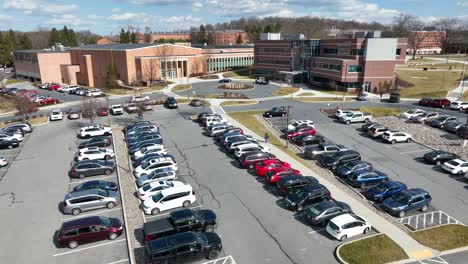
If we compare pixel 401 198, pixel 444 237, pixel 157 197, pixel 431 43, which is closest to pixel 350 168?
pixel 401 198

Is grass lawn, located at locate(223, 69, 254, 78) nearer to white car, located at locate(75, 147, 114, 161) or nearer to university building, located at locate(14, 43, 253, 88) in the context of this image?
university building, located at locate(14, 43, 253, 88)

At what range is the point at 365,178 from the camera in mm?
29344

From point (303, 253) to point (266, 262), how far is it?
7.87 ft

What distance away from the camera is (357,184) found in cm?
2936

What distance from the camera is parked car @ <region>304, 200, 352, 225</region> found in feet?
75.3

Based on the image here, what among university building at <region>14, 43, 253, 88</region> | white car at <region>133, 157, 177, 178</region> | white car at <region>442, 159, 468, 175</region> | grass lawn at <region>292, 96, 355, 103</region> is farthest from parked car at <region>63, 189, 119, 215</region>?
university building at <region>14, 43, 253, 88</region>

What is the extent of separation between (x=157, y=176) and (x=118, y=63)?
200ft

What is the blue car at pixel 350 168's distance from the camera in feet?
102

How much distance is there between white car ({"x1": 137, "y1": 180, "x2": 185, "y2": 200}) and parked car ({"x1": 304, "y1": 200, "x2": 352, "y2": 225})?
1005cm

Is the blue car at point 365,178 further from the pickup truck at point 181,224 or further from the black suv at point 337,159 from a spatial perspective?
the pickup truck at point 181,224

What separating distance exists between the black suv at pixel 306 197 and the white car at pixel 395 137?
18.3 metres

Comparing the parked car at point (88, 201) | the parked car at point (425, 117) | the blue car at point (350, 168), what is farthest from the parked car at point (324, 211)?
the parked car at point (425, 117)

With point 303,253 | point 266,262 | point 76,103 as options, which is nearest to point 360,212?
point 303,253

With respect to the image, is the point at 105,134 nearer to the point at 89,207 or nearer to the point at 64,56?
the point at 89,207
